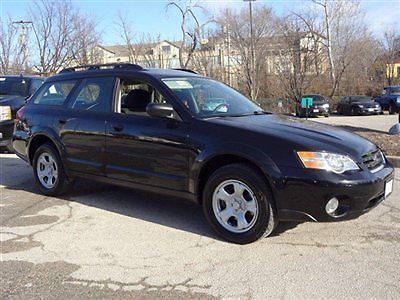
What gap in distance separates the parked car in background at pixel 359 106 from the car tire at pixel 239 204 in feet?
83.1

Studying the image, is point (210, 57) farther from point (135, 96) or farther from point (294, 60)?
point (135, 96)

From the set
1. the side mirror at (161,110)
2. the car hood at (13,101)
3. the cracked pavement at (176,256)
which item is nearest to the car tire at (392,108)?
the car hood at (13,101)

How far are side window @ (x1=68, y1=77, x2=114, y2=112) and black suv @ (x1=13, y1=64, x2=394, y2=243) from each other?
0.02 meters

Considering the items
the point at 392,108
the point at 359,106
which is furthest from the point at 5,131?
the point at 392,108

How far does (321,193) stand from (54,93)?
13.5 ft

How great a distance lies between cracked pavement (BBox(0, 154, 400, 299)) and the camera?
3.37m

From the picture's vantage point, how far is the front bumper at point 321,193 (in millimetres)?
3855

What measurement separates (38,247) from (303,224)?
2724mm

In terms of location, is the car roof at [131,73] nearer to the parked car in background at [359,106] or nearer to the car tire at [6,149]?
the car tire at [6,149]

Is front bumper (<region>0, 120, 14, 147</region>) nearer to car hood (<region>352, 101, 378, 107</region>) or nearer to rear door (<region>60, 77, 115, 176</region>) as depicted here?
rear door (<region>60, 77, 115, 176</region>)

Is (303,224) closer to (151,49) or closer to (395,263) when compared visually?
(395,263)

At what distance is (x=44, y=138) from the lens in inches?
247

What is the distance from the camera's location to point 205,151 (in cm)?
438

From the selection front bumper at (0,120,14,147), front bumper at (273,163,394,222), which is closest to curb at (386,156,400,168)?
front bumper at (273,163,394,222)
